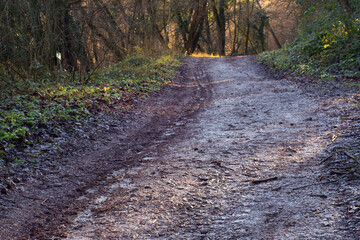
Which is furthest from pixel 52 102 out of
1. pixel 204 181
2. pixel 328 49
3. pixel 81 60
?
pixel 328 49

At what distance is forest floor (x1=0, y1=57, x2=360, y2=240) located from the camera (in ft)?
9.00

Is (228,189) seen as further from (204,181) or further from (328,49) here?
(328,49)

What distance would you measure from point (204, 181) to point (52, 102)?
4.16 m

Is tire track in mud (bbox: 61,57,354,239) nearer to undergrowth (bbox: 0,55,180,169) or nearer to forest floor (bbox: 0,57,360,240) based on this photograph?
forest floor (bbox: 0,57,360,240)

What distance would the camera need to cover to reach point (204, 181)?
3637mm

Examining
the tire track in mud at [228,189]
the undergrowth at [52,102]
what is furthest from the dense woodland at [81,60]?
the tire track in mud at [228,189]

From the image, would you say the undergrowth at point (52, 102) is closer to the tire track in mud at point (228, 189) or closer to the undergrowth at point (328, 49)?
the tire track in mud at point (228, 189)

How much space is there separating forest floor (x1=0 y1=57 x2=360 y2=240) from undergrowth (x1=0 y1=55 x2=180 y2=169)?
1.62 feet

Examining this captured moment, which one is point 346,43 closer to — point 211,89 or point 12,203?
point 211,89

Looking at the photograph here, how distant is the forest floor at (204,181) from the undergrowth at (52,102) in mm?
494

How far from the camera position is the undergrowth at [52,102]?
15.6 ft

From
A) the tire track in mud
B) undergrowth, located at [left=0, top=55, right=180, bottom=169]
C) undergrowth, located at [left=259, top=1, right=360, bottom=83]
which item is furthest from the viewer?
undergrowth, located at [left=259, top=1, right=360, bottom=83]

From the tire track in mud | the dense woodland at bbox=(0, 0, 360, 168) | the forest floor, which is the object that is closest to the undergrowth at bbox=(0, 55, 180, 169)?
the dense woodland at bbox=(0, 0, 360, 168)

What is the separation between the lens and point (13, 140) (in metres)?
4.60
